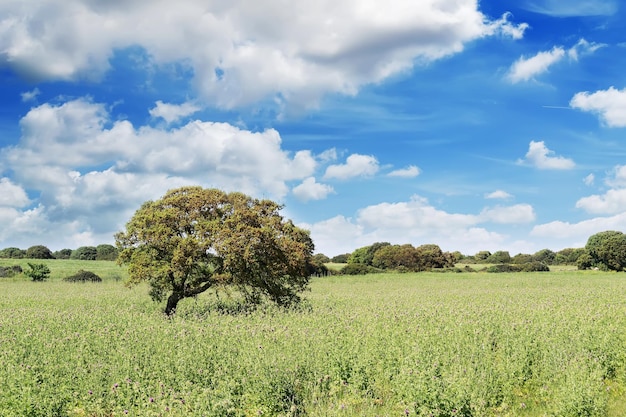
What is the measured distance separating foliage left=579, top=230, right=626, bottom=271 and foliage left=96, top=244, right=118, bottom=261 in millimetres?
81146

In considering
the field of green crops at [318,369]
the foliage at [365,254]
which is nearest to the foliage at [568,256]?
the foliage at [365,254]

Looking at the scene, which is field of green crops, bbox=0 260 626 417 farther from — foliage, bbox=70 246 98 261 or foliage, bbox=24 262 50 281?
foliage, bbox=70 246 98 261

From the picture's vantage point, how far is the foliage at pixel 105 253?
92.2 m

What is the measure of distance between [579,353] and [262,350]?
7547 mm

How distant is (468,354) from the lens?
12.0m

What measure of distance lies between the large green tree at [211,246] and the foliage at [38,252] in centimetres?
8257

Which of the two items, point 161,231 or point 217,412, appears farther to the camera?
point 161,231

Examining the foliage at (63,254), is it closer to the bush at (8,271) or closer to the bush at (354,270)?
the bush at (8,271)

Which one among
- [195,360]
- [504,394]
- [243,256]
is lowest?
[504,394]

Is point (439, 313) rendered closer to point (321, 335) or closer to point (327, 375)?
point (321, 335)

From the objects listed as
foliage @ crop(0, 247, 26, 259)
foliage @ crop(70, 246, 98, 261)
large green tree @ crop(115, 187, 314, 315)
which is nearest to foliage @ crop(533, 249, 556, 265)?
foliage @ crop(70, 246, 98, 261)

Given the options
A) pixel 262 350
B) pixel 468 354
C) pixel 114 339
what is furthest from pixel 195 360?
pixel 468 354

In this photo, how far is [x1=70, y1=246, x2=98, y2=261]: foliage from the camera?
9863 centimetres

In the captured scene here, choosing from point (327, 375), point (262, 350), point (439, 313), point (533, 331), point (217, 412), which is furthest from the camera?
point (439, 313)
